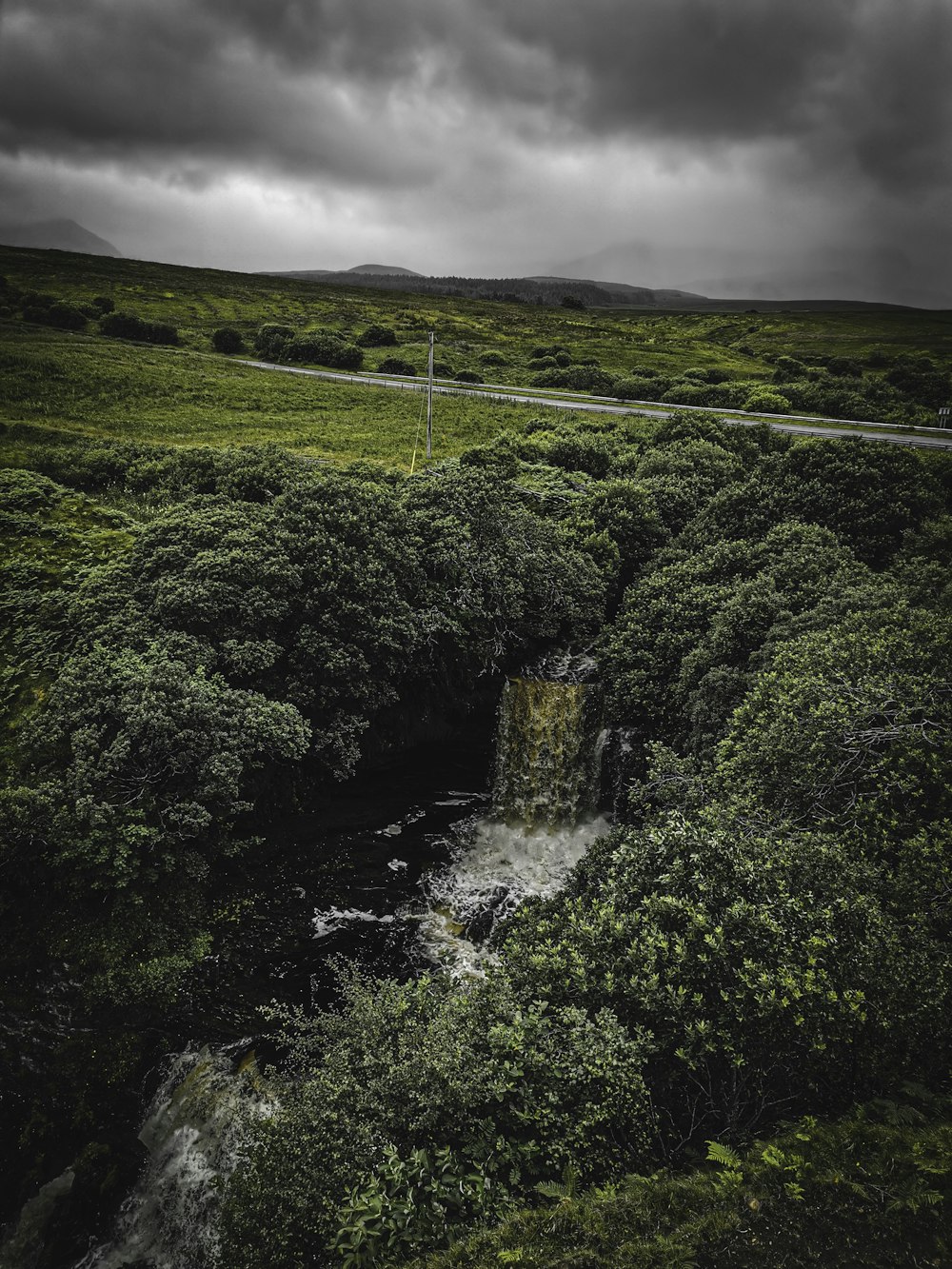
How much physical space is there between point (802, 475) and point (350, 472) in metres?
16.9

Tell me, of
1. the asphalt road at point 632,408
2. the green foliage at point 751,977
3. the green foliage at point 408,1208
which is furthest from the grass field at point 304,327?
the green foliage at point 408,1208

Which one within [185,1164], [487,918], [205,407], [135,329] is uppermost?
[135,329]

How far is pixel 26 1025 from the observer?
34.4ft

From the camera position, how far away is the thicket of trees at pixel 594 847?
6598mm

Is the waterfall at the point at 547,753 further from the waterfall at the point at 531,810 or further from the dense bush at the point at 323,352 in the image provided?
the dense bush at the point at 323,352

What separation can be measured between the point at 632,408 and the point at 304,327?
52.2 m

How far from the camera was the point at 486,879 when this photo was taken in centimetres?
1606

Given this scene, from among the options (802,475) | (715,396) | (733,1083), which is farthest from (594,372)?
(733,1083)

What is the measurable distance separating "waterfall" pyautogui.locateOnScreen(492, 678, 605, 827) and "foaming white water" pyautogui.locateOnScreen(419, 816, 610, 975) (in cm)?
51

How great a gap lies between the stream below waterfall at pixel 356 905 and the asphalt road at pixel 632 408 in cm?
2133

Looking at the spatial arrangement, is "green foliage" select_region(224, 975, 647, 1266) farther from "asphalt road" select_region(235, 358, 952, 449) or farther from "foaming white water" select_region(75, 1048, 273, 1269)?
"asphalt road" select_region(235, 358, 952, 449)

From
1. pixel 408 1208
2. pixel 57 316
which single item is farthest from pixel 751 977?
pixel 57 316

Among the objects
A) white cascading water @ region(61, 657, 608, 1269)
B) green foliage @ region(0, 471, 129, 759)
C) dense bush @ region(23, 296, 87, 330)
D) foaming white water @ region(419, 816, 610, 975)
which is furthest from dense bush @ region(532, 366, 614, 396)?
dense bush @ region(23, 296, 87, 330)

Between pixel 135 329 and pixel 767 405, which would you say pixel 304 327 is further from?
pixel 767 405
